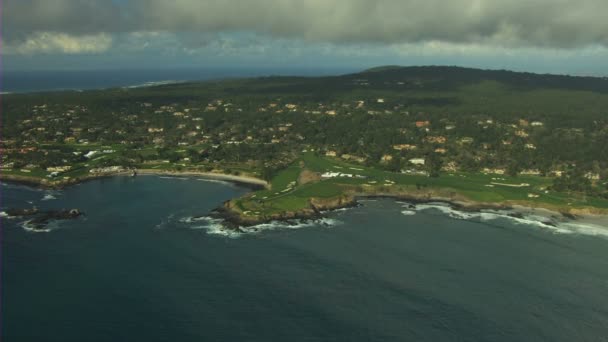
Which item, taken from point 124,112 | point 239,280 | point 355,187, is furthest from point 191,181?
point 124,112

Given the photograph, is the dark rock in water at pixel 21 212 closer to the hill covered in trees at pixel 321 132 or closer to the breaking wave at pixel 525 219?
the hill covered in trees at pixel 321 132

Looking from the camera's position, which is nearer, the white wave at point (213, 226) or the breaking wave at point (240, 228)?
the white wave at point (213, 226)

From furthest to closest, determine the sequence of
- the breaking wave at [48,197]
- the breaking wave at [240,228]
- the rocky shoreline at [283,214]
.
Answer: the breaking wave at [48,197] → the rocky shoreline at [283,214] → the breaking wave at [240,228]

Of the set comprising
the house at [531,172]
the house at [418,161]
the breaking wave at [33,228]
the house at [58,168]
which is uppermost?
the house at [58,168]

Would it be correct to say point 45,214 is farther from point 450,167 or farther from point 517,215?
point 450,167

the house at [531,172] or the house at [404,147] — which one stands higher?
the house at [404,147]

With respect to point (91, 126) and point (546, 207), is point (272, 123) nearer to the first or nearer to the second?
point (91, 126)

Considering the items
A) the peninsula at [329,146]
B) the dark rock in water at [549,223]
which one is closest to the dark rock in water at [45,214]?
the peninsula at [329,146]
